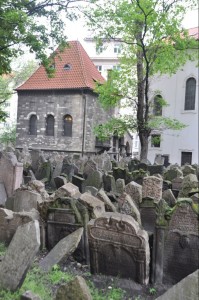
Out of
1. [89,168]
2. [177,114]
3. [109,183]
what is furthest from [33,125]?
[109,183]

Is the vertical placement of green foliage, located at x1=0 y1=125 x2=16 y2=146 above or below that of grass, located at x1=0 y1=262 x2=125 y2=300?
above

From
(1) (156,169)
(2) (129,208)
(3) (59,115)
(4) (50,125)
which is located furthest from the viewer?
(4) (50,125)

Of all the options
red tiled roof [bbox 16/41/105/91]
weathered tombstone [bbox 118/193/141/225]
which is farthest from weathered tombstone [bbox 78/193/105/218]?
red tiled roof [bbox 16/41/105/91]

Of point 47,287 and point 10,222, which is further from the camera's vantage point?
point 10,222

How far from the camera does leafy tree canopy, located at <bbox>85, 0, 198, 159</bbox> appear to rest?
1456 cm

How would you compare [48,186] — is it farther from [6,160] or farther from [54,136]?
[54,136]

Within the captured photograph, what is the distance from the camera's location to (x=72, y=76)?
2772 cm

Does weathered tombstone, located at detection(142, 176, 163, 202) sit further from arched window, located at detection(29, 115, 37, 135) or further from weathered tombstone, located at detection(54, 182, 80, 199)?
arched window, located at detection(29, 115, 37, 135)

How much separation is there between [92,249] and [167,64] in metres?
12.8

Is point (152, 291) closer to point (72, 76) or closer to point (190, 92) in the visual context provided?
point (190, 92)

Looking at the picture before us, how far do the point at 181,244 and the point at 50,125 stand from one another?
25.0 meters

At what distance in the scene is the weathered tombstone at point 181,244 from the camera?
4.00m

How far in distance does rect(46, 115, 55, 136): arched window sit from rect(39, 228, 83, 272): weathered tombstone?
23679 mm

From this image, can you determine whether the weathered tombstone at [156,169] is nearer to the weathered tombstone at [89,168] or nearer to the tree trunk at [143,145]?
the weathered tombstone at [89,168]
